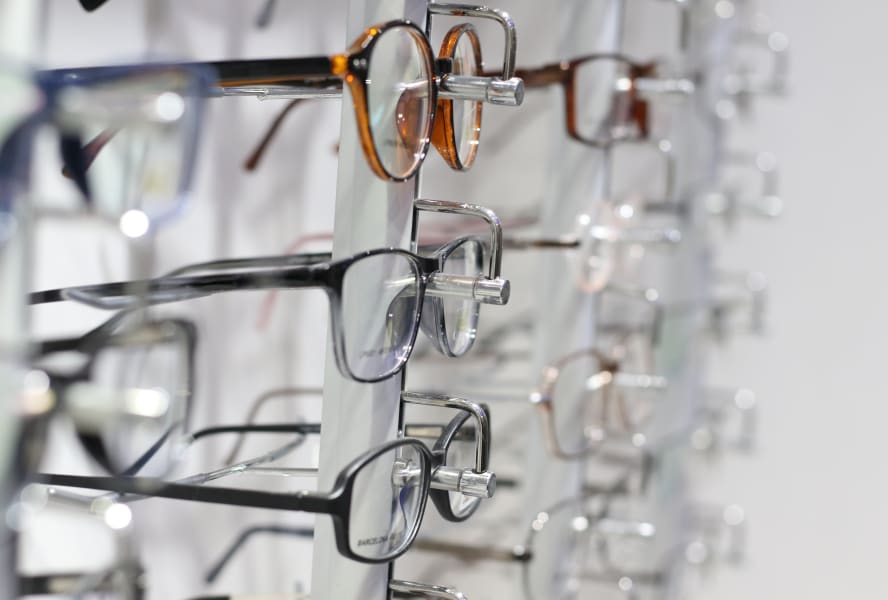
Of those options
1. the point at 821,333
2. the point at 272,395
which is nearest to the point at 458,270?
the point at 272,395

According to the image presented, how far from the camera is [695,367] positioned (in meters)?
1.61

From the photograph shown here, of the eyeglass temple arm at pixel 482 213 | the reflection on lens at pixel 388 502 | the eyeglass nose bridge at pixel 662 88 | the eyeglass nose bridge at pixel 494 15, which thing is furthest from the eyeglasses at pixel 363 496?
the eyeglass nose bridge at pixel 662 88

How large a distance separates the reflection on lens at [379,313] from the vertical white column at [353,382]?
24 mm

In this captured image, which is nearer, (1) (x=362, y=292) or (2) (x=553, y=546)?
(1) (x=362, y=292)

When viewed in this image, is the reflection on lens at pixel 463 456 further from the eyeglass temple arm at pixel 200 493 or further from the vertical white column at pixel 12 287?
the vertical white column at pixel 12 287

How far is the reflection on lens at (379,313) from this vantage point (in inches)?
24.2

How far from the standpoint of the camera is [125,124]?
556mm

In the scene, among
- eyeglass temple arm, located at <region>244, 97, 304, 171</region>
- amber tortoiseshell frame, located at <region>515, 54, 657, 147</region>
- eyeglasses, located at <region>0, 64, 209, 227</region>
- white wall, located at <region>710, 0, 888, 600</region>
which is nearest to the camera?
eyeglasses, located at <region>0, 64, 209, 227</region>

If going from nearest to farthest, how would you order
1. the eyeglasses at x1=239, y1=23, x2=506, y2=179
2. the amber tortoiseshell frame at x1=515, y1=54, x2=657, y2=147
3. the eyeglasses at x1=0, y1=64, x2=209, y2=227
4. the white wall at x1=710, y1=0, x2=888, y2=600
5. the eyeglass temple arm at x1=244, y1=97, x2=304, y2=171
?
the eyeglasses at x1=0, y1=64, x2=209, y2=227 < the eyeglasses at x1=239, y1=23, x2=506, y2=179 < the eyeglass temple arm at x1=244, y1=97, x2=304, y2=171 < the amber tortoiseshell frame at x1=515, y1=54, x2=657, y2=147 < the white wall at x1=710, y1=0, x2=888, y2=600

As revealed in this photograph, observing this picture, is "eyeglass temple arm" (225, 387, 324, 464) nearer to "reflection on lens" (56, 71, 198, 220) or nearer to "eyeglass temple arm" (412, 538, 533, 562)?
"eyeglass temple arm" (412, 538, 533, 562)

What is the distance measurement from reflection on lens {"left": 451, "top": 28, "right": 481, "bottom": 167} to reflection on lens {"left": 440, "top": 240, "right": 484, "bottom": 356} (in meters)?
0.06

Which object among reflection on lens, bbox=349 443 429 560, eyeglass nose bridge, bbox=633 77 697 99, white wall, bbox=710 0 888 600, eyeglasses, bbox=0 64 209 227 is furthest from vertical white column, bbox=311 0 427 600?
white wall, bbox=710 0 888 600

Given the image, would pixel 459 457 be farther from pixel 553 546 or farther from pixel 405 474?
pixel 553 546

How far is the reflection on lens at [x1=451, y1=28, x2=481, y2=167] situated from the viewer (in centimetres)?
67
